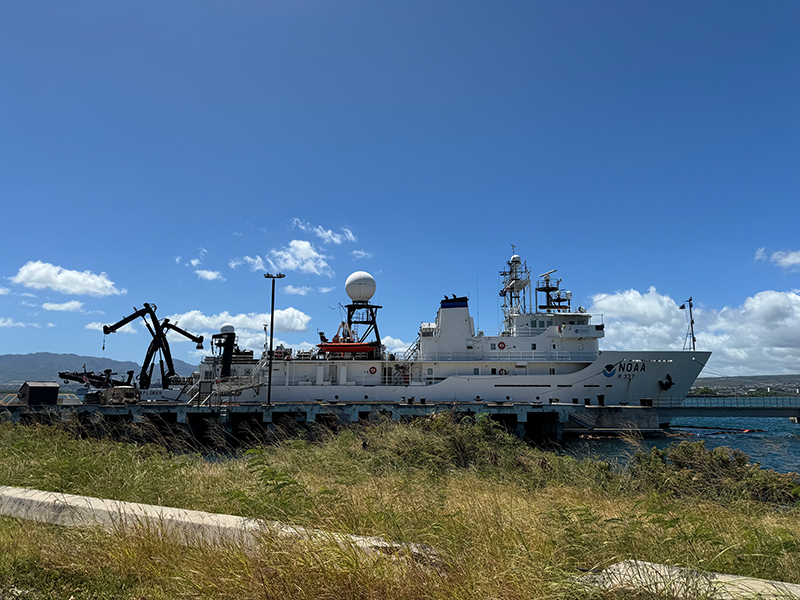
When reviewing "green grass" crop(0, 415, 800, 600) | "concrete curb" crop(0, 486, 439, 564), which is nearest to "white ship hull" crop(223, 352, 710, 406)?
"green grass" crop(0, 415, 800, 600)

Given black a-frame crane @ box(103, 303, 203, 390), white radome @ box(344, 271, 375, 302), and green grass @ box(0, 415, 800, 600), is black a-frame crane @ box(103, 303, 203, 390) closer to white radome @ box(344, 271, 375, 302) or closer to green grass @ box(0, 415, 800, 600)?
white radome @ box(344, 271, 375, 302)

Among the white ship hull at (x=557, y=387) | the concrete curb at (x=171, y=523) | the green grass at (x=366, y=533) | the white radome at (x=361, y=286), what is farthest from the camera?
the white radome at (x=361, y=286)

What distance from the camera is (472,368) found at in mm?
30188

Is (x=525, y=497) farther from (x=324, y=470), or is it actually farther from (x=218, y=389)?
(x=218, y=389)

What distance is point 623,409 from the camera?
2641 cm

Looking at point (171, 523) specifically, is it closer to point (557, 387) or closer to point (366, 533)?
point (366, 533)

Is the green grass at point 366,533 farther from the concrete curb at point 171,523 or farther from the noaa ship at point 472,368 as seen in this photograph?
the noaa ship at point 472,368

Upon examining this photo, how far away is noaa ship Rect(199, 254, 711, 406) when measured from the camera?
29.0 metres

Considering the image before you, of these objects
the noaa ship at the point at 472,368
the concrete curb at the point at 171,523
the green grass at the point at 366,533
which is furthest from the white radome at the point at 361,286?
the concrete curb at the point at 171,523

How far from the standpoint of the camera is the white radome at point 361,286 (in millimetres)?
34812

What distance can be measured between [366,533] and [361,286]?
30976 millimetres

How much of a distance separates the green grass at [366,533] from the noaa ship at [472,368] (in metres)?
20.6

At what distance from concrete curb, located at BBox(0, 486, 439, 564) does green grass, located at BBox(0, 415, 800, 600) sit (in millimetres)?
125

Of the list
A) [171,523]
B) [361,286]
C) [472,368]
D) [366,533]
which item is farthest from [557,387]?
[171,523]
